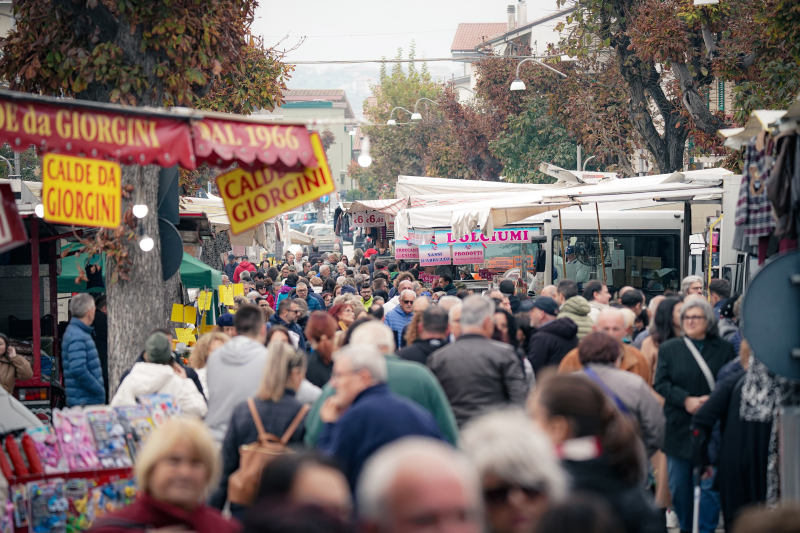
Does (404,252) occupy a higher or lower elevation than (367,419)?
lower

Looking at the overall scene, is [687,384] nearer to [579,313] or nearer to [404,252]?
[579,313]

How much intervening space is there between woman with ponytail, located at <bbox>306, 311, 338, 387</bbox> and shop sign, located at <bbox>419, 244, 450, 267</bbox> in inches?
448

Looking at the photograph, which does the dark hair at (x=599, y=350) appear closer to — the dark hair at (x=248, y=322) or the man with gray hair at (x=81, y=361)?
the dark hair at (x=248, y=322)

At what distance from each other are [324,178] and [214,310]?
10036 millimetres

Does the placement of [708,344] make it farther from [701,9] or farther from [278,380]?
[701,9]

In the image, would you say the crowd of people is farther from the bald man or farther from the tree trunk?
the tree trunk

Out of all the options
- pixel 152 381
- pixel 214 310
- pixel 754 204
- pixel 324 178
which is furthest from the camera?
pixel 214 310

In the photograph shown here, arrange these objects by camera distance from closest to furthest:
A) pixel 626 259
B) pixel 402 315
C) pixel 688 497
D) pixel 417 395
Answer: pixel 417 395 → pixel 688 497 → pixel 402 315 → pixel 626 259

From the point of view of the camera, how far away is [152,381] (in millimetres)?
6949

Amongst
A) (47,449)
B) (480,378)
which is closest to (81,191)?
(47,449)

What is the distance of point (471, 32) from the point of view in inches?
4124

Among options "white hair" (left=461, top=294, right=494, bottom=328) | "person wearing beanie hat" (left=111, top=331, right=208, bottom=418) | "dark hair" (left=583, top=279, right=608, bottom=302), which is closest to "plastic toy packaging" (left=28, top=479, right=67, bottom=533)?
"person wearing beanie hat" (left=111, top=331, right=208, bottom=418)

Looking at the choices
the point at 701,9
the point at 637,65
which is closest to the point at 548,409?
the point at 701,9

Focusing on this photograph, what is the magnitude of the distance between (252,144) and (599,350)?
2613mm
